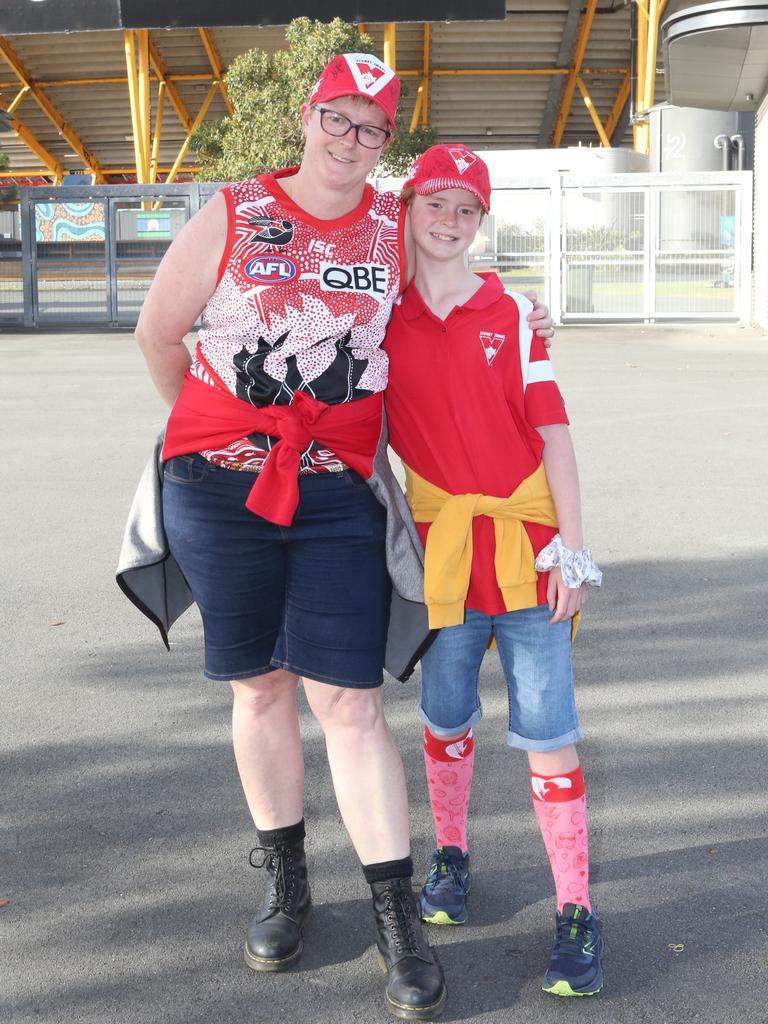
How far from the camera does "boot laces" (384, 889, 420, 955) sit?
272 cm

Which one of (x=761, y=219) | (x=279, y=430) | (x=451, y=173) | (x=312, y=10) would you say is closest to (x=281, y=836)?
(x=279, y=430)

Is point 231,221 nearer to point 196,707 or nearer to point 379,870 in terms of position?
point 379,870

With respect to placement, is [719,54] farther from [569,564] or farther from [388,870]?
[388,870]

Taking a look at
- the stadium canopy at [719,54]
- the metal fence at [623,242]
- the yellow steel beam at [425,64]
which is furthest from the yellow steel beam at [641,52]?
the stadium canopy at [719,54]

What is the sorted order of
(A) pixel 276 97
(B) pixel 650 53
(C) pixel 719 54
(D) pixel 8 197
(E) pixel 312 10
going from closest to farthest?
(C) pixel 719 54 → (D) pixel 8 197 → (A) pixel 276 97 → (E) pixel 312 10 → (B) pixel 650 53

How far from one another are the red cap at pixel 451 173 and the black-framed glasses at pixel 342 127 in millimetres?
Answer: 116

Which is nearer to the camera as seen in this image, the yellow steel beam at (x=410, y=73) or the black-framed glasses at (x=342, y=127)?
the black-framed glasses at (x=342, y=127)

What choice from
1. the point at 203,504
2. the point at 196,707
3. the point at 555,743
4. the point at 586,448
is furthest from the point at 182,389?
the point at 586,448

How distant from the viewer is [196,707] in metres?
4.48

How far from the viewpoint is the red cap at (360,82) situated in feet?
8.70

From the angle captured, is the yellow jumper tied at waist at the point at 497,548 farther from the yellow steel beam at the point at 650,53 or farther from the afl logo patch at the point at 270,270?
the yellow steel beam at the point at 650,53

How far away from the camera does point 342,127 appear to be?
2.66 m

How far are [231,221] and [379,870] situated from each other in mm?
1413

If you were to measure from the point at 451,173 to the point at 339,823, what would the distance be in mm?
1835
